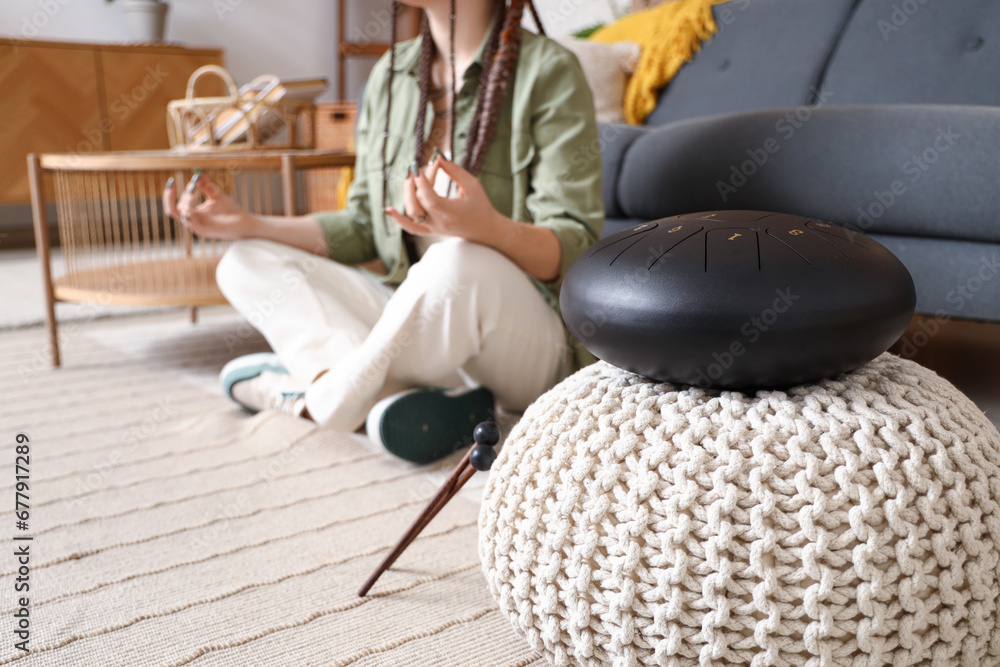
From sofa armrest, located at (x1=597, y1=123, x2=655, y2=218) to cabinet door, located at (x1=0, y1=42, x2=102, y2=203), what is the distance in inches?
106

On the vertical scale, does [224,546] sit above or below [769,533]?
below

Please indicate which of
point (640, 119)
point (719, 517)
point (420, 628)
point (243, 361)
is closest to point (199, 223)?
point (243, 361)

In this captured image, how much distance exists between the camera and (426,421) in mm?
1056

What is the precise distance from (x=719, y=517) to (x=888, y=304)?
0.66 feet

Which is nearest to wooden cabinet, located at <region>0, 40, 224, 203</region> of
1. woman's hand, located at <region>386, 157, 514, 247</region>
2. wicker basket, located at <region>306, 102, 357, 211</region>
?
wicker basket, located at <region>306, 102, 357, 211</region>

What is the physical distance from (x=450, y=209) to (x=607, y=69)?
139 cm

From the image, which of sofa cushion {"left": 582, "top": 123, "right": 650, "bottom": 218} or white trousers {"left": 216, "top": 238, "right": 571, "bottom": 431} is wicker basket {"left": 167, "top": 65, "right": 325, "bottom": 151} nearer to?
white trousers {"left": 216, "top": 238, "right": 571, "bottom": 431}

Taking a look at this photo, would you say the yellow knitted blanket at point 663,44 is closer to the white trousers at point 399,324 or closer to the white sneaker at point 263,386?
the white trousers at point 399,324

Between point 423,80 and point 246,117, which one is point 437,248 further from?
point 246,117

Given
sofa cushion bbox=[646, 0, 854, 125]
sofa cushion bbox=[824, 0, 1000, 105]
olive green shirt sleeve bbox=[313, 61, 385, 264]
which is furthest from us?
sofa cushion bbox=[646, 0, 854, 125]

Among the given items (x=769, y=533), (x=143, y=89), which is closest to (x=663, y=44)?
(x=769, y=533)

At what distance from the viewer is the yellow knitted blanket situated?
209 centimetres

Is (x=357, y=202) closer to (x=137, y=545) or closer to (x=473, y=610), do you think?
(x=137, y=545)

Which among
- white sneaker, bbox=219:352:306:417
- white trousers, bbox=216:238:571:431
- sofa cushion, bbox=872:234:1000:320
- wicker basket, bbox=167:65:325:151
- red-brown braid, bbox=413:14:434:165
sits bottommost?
white sneaker, bbox=219:352:306:417
